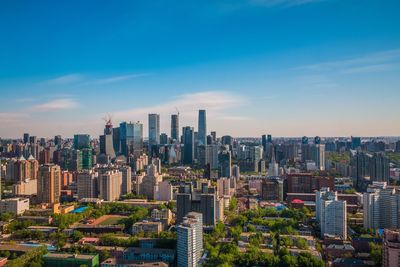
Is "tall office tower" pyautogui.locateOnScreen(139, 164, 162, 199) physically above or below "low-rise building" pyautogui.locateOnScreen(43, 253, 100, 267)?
above

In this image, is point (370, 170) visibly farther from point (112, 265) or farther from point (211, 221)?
point (112, 265)

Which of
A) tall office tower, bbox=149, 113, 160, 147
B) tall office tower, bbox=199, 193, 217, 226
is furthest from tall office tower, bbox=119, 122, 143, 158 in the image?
tall office tower, bbox=199, 193, 217, 226

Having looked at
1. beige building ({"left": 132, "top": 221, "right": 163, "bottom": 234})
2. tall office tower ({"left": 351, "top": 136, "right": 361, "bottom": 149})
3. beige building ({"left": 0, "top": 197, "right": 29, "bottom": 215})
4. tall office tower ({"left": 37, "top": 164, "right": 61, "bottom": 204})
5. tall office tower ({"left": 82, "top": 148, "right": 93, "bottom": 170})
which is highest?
tall office tower ({"left": 351, "top": 136, "right": 361, "bottom": 149})

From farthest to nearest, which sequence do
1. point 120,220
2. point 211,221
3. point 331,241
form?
1. point 120,220
2. point 211,221
3. point 331,241

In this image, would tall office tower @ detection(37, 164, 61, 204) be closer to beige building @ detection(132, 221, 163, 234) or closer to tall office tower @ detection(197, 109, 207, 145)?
beige building @ detection(132, 221, 163, 234)

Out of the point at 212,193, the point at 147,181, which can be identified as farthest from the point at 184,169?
the point at 212,193

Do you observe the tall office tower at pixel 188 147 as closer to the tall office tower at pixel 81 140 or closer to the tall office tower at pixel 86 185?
the tall office tower at pixel 81 140

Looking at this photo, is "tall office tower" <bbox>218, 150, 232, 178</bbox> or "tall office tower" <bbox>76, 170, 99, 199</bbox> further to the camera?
"tall office tower" <bbox>218, 150, 232, 178</bbox>
